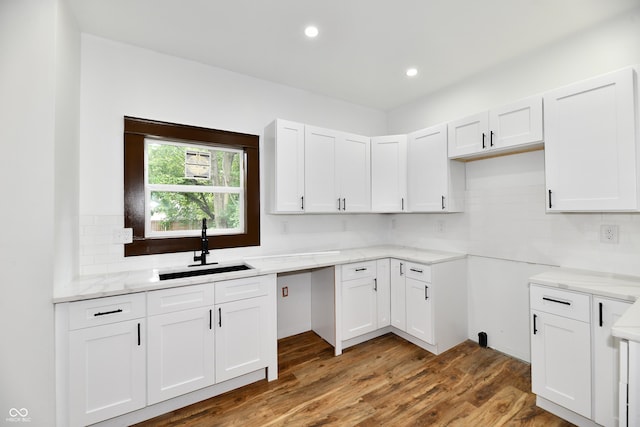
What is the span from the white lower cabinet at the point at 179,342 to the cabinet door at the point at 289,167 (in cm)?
107

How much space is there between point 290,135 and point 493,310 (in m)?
2.70

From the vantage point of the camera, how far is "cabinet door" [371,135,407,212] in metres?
3.16

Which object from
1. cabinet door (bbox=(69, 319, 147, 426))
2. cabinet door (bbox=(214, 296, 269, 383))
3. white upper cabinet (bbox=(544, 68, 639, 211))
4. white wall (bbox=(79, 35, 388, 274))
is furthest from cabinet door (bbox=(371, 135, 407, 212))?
cabinet door (bbox=(69, 319, 147, 426))

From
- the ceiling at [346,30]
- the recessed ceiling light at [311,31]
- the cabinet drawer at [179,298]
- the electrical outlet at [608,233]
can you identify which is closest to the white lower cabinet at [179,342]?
the cabinet drawer at [179,298]

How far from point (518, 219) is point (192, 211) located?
3095 mm

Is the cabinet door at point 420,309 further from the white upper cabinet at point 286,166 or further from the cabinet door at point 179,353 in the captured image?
the cabinet door at point 179,353

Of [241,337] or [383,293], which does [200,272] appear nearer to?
[241,337]

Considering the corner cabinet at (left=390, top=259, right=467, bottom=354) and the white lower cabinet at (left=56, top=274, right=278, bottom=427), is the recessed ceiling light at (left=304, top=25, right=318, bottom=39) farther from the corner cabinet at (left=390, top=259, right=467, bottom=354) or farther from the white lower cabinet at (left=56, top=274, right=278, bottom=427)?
the corner cabinet at (left=390, top=259, right=467, bottom=354)

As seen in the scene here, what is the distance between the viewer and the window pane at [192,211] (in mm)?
2400

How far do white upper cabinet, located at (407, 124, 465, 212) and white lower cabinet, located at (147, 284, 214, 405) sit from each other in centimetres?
233

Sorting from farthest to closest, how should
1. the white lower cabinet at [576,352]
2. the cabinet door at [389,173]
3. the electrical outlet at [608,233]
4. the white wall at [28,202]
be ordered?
the cabinet door at [389,173]
the electrical outlet at [608,233]
the white lower cabinet at [576,352]
the white wall at [28,202]

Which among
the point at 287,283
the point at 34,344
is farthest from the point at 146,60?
the point at 287,283

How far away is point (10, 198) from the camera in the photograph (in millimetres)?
1473

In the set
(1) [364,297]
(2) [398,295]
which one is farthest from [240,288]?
(2) [398,295]
